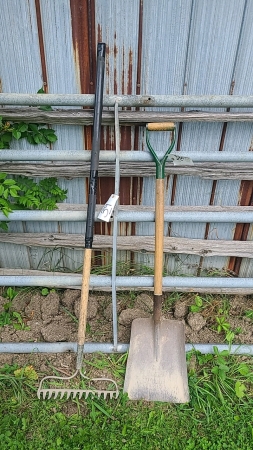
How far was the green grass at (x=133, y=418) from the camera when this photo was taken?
1.77 m

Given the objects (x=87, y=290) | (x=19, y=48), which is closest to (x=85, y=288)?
(x=87, y=290)

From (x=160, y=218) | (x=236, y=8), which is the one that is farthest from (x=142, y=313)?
(x=236, y=8)

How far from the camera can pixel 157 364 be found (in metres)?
2.00

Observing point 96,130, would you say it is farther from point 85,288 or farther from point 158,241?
point 85,288

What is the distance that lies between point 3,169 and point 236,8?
1528 mm

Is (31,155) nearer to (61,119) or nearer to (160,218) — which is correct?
(61,119)

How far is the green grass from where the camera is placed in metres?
1.77

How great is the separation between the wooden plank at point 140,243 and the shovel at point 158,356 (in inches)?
20.0

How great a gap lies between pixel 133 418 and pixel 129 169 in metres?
1.37

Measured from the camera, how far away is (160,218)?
6.00 feet

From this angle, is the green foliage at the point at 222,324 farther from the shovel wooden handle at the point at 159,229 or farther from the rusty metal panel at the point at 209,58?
the rusty metal panel at the point at 209,58

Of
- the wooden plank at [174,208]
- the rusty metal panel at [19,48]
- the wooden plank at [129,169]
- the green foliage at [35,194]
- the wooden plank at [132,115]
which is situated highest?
the rusty metal panel at [19,48]

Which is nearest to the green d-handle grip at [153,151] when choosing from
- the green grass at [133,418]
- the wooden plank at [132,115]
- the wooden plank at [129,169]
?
the wooden plank at [132,115]

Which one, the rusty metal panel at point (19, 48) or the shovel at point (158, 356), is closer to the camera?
the rusty metal panel at point (19, 48)
